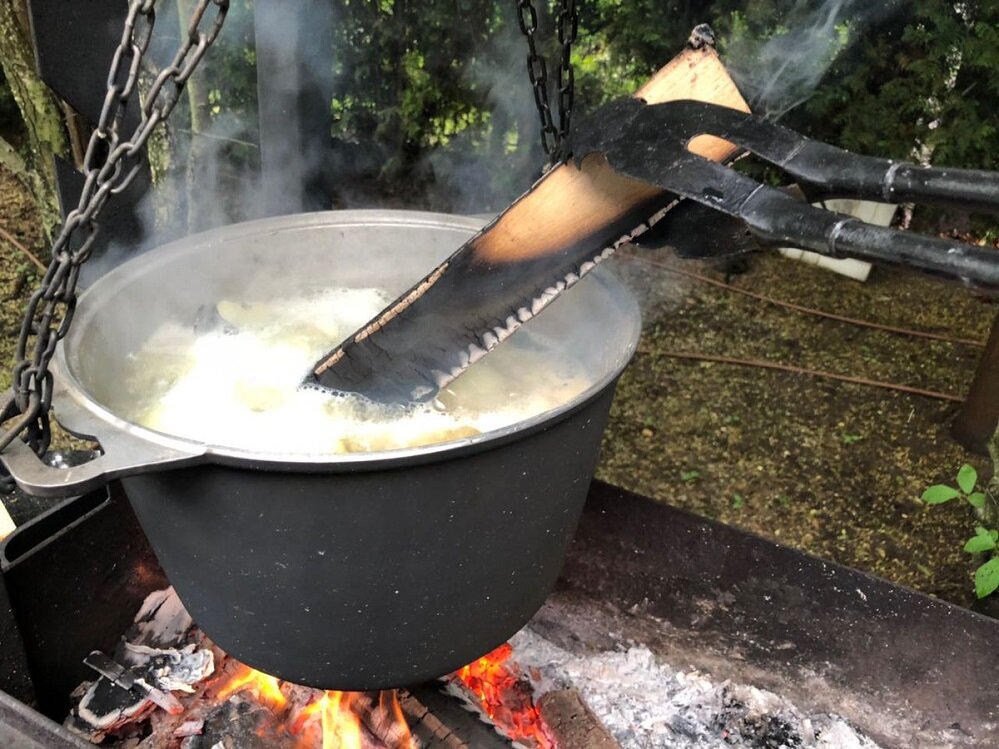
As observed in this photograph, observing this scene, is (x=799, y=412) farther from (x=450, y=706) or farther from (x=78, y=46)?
(x=78, y=46)

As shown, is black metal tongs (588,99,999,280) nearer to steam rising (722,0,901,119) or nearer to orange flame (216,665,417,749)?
orange flame (216,665,417,749)

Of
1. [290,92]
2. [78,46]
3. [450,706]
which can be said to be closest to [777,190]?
[450,706]

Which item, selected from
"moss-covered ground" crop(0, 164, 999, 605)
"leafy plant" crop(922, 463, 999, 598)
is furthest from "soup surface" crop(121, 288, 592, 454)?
"moss-covered ground" crop(0, 164, 999, 605)

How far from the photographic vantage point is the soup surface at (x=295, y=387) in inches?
65.8

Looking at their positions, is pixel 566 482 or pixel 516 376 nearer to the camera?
pixel 566 482

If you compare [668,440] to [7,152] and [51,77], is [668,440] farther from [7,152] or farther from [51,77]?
[7,152]

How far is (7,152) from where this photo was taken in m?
4.57

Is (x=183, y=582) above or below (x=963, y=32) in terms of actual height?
below

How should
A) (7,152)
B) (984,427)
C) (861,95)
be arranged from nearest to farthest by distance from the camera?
(984,427) → (7,152) → (861,95)

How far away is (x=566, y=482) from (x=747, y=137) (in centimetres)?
71

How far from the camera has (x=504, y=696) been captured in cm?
244

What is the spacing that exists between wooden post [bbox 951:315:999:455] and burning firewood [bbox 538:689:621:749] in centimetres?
256

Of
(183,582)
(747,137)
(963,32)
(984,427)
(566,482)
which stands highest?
(963,32)

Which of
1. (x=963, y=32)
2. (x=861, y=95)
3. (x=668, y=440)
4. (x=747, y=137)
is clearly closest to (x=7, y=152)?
(x=668, y=440)
